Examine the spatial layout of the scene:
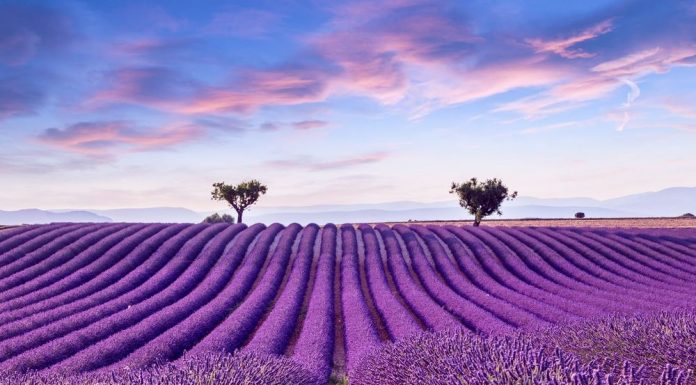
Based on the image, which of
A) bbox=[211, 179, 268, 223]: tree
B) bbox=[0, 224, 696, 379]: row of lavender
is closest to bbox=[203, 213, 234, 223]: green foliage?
bbox=[211, 179, 268, 223]: tree

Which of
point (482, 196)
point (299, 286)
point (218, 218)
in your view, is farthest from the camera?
point (218, 218)

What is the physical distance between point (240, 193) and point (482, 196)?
17814mm

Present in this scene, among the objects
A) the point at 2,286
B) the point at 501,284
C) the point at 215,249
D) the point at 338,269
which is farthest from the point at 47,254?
the point at 501,284

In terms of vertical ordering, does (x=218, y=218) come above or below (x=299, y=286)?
above

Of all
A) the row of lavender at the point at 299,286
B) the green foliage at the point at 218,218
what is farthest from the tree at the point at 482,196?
the green foliage at the point at 218,218

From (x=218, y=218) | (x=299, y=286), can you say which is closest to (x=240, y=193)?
(x=218, y=218)

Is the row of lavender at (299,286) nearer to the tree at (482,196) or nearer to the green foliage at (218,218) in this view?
the tree at (482,196)

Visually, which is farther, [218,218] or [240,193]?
[218,218]

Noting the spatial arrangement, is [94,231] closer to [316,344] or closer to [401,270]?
[401,270]

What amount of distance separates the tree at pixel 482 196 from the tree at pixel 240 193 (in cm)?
1489

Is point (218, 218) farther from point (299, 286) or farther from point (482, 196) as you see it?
point (299, 286)

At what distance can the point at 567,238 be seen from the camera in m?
23.5

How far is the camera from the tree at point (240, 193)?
38875 millimetres

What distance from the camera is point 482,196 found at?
3425 centimetres
